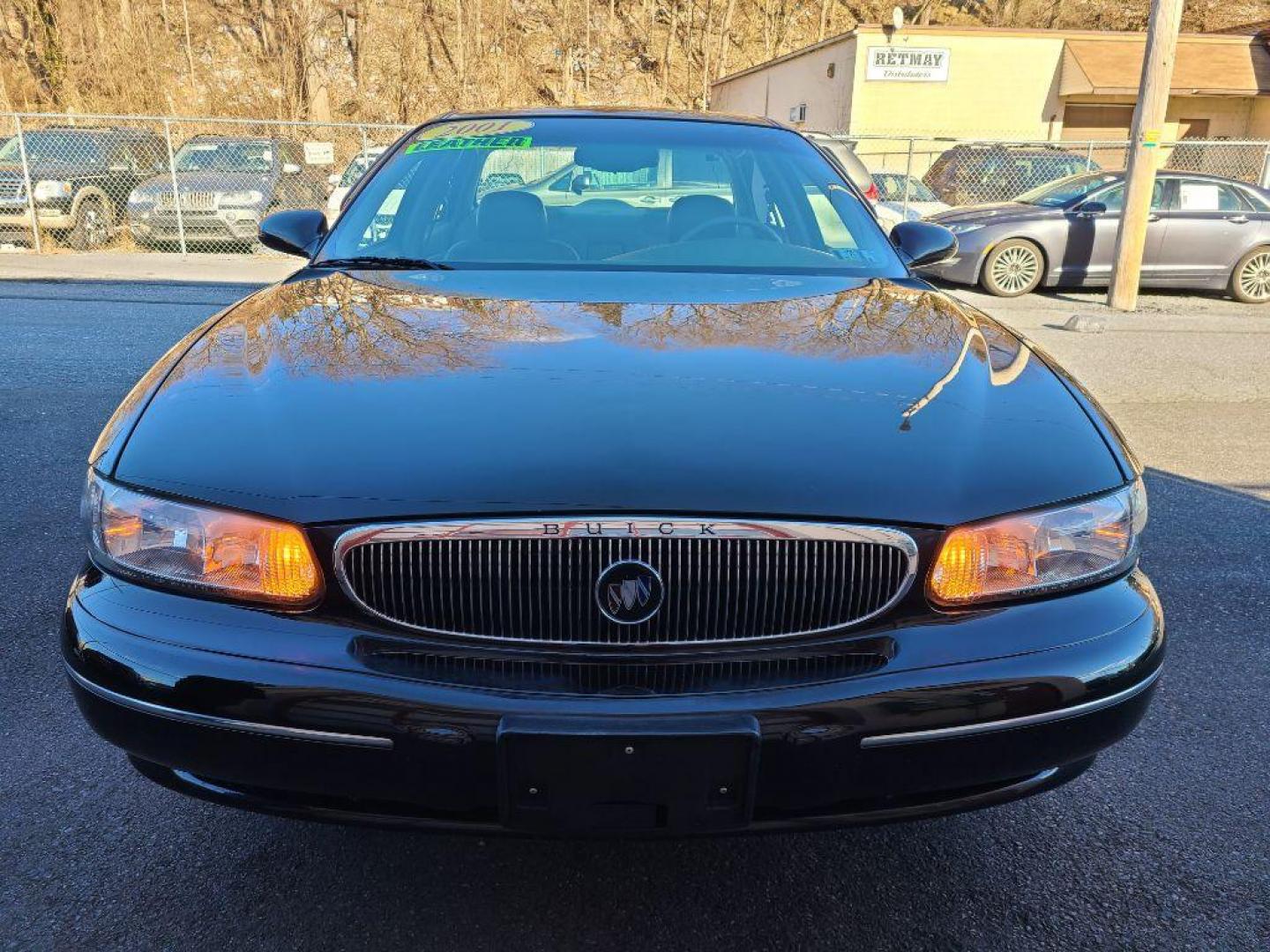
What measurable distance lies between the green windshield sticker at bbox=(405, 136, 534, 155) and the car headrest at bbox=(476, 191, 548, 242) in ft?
0.96

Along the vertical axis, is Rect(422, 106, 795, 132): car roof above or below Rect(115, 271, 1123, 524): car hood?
above

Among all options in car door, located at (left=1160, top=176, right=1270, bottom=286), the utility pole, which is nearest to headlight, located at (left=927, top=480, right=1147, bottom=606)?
the utility pole

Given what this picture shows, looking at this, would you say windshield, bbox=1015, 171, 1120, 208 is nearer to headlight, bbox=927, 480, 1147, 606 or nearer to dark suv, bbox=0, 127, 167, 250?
headlight, bbox=927, 480, 1147, 606

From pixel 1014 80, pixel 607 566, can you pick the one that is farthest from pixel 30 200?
pixel 1014 80

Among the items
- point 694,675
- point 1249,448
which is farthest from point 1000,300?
point 694,675

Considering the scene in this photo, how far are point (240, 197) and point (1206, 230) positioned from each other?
40.0ft

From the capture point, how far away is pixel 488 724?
153cm

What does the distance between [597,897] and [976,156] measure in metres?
16.7

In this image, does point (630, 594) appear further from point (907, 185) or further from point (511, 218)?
point (907, 185)

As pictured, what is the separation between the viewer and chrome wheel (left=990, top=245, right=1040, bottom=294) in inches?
435

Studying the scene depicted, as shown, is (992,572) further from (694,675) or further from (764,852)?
(764,852)

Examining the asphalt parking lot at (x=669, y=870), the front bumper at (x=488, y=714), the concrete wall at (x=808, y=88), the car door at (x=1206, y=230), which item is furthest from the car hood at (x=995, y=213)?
the concrete wall at (x=808, y=88)

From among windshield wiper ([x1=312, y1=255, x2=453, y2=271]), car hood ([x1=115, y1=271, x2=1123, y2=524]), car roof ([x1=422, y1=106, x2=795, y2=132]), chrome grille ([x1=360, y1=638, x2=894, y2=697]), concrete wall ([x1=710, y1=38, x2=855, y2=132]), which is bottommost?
chrome grille ([x1=360, y1=638, x2=894, y2=697])

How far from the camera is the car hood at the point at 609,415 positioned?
1.63 metres
